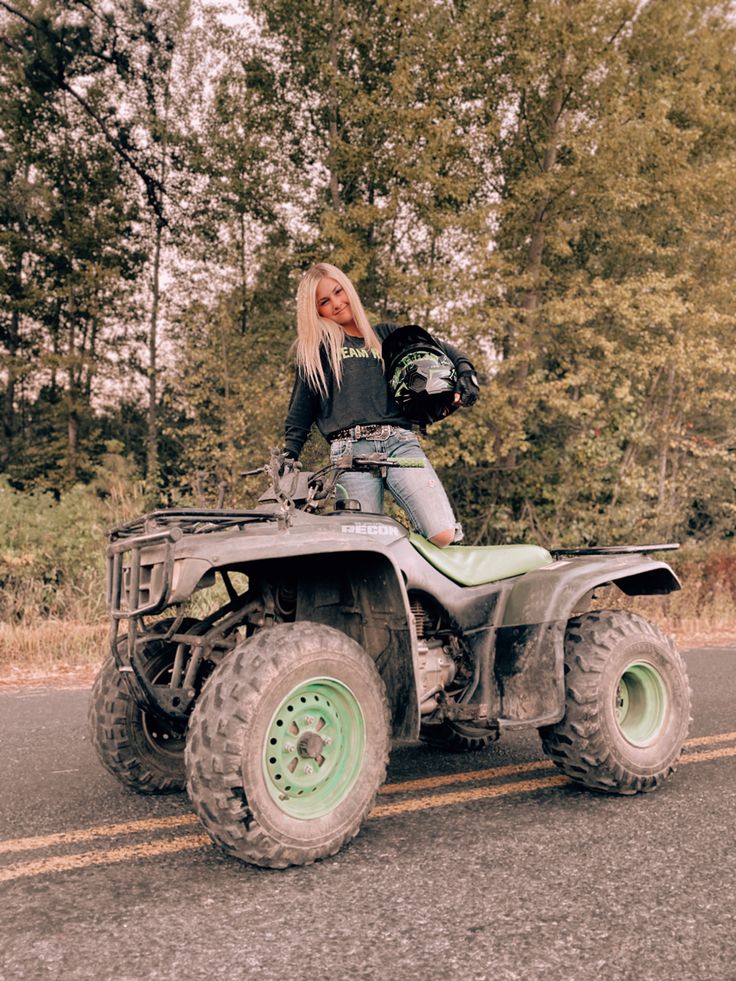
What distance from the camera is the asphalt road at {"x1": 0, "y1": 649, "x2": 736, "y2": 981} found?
241cm

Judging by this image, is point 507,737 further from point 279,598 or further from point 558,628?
point 279,598

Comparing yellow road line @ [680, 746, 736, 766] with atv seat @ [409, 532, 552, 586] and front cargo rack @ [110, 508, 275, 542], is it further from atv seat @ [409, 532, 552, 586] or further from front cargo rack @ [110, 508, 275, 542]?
front cargo rack @ [110, 508, 275, 542]

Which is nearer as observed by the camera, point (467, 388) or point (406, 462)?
point (406, 462)

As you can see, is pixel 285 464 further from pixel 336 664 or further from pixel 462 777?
pixel 462 777

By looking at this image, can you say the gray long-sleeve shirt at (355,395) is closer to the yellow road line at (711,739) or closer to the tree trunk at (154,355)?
the yellow road line at (711,739)

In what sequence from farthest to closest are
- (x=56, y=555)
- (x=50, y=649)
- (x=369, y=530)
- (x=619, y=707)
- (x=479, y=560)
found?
(x=56, y=555) → (x=50, y=649) → (x=619, y=707) → (x=479, y=560) → (x=369, y=530)

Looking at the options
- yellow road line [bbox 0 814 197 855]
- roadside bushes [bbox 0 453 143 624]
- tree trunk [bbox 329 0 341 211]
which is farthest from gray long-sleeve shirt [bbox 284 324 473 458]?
tree trunk [bbox 329 0 341 211]

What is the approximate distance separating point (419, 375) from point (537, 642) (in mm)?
1333

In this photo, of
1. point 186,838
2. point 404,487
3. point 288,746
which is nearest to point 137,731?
point 186,838

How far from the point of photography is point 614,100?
1543cm

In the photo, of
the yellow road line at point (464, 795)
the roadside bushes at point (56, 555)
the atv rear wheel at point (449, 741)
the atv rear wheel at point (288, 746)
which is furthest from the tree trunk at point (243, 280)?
the atv rear wheel at point (288, 746)

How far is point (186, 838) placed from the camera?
3420 mm

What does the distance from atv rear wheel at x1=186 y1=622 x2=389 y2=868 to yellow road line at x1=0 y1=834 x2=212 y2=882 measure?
356 mm

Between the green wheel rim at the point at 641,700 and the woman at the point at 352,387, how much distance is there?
3.51ft
